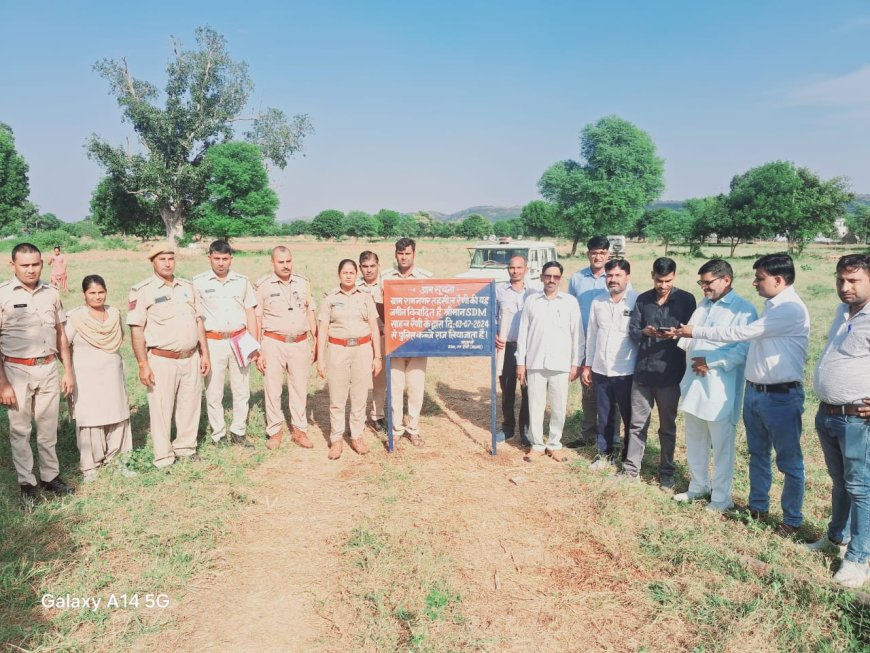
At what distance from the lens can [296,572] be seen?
3488mm

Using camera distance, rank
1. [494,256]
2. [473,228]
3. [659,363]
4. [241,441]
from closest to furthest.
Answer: [659,363], [241,441], [494,256], [473,228]

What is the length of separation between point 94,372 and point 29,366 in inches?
18.1

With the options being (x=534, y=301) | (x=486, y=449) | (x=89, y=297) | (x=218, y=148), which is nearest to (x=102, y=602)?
(x=89, y=297)

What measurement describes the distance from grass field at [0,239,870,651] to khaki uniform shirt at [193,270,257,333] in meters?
1.29

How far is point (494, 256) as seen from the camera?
12578 millimetres

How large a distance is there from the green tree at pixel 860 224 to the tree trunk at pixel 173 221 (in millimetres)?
61411

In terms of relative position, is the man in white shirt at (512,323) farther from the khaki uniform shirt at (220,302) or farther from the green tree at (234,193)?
the green tree at (234,193)

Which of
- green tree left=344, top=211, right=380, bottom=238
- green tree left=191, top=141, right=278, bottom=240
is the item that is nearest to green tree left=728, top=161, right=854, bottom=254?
green tree left=191, top=141, right=278, bottom=240

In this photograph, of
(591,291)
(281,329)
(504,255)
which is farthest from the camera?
(504,255)

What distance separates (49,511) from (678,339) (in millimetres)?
5233

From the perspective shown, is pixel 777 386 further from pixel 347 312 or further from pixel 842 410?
pixel 347 312

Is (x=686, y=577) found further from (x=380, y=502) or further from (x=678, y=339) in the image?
(x=380, y=502)

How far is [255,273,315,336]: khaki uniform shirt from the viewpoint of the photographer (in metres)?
5.38


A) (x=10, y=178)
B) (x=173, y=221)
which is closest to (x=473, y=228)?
(x=173, y=221)
